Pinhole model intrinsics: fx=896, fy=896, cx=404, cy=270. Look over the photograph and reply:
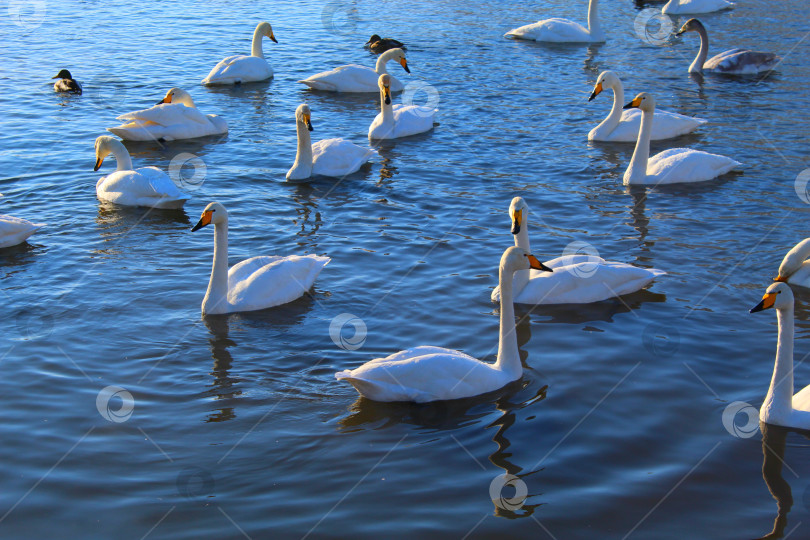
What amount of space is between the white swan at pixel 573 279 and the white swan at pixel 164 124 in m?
7.66

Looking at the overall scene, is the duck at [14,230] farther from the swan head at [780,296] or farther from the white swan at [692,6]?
the white swan at [692,6]

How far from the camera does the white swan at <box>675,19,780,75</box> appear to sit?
59.7ft

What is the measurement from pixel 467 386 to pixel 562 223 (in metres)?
4.61

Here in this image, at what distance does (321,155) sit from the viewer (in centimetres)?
1352

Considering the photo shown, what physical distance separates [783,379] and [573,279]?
8.70 ft

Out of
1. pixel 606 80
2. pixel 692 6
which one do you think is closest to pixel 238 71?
pixel 606 80

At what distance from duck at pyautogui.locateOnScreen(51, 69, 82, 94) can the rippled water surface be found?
0.65ft

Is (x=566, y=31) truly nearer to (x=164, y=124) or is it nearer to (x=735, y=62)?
(x=735, y=62)

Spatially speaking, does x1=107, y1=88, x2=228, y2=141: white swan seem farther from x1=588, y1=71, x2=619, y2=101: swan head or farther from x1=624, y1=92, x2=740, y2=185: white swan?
x1=624, y1=92, x2=740, y2=185: white swan

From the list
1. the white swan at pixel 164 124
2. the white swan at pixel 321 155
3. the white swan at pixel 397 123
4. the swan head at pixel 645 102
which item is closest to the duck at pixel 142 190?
the white swan at pixel 321 155

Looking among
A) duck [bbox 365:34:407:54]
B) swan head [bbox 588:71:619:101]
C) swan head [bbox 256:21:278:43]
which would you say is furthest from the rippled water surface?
duck [bbox 365:34:407:54]

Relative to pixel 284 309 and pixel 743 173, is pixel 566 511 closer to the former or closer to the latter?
pixel 284 309

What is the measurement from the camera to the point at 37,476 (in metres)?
6.58

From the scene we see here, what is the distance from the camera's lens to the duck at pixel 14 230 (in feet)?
34.7
